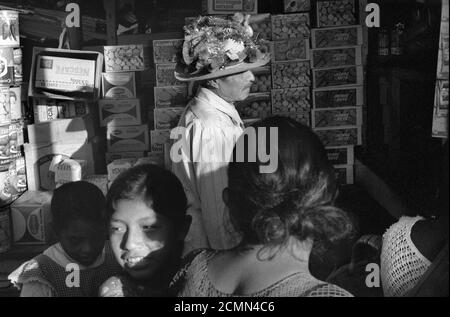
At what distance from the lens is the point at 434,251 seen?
9.08 ft

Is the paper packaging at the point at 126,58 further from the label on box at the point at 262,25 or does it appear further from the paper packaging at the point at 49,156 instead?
the label on box at the point at 262,25

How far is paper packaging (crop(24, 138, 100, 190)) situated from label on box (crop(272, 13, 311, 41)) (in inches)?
44.4

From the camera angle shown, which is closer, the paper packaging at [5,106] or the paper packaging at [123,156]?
the paper packaging at [123,156]

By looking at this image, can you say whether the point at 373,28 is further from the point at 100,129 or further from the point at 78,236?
the point at 78,236

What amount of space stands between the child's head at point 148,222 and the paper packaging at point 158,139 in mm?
258

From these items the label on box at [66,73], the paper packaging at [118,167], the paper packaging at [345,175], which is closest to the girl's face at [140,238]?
the paper packaging at [118,167]

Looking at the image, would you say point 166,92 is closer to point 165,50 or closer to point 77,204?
point 165,50

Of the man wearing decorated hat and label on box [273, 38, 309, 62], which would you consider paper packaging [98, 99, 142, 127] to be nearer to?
the man wearing decorated hat

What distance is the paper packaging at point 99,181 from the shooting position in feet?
11.1

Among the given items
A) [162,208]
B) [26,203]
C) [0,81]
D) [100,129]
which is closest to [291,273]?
[162,208]

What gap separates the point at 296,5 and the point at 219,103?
71cm

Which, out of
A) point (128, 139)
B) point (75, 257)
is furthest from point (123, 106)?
point (75, 257)

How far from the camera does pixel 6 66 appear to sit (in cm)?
373

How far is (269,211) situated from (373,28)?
1127 millimetres
